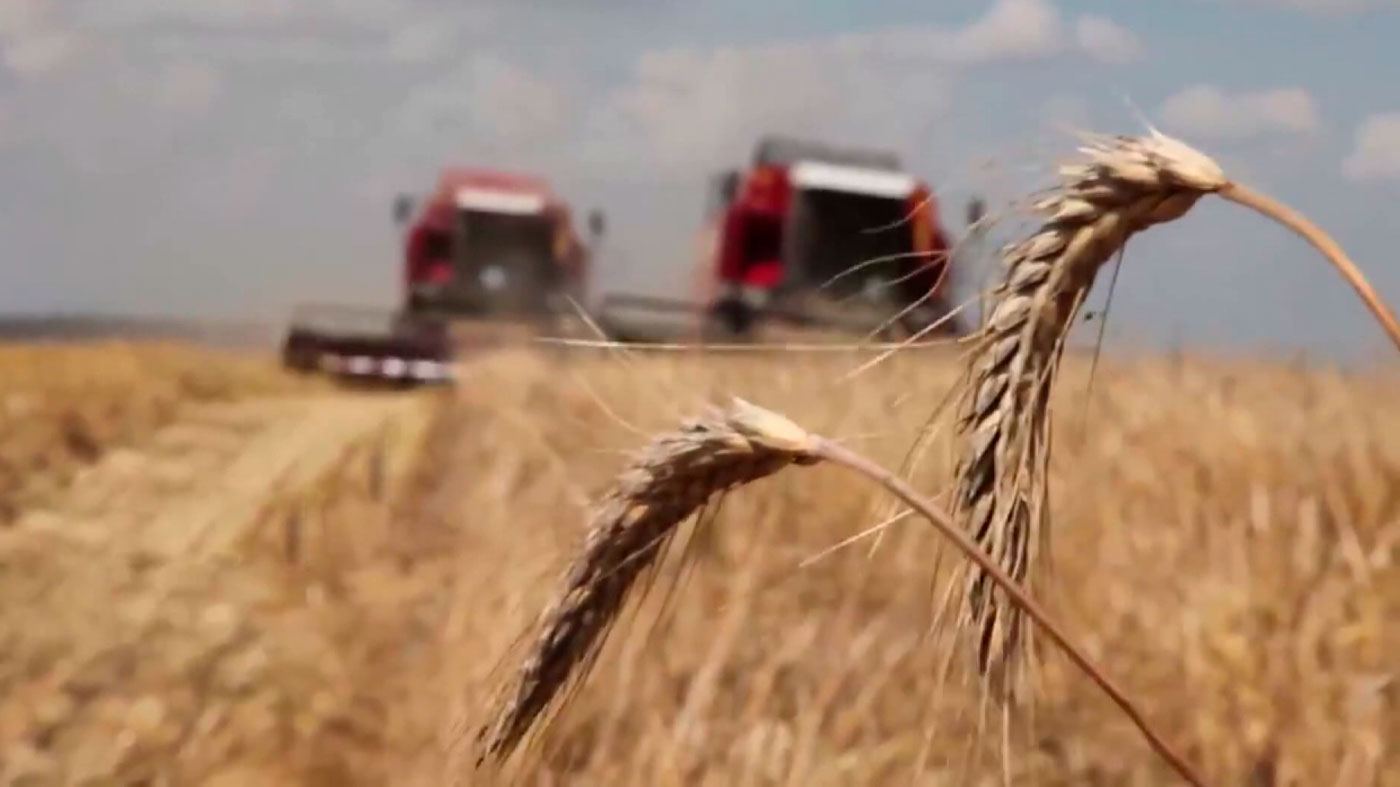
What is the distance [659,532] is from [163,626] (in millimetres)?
2032

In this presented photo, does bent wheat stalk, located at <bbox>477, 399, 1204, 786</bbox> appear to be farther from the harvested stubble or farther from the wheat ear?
the harvested stubble

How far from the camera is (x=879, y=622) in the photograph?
1.81 m

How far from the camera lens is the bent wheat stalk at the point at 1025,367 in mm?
615

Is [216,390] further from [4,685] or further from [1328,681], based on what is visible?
[1328,681]

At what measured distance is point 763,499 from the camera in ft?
7.64

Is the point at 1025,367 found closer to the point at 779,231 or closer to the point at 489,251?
the point at 779,231

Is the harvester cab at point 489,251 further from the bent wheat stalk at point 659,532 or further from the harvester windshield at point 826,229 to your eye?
Answer: the bent wheat stalk at point 659,532

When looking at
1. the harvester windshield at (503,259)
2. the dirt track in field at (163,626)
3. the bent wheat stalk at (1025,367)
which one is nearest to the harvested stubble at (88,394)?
the dirt track in field at (163,626)

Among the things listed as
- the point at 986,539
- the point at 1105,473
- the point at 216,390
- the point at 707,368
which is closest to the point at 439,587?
the point at 707,368

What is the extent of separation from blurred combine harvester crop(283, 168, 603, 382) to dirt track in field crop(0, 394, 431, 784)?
2.17 metres

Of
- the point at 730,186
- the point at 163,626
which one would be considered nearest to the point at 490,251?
the point at 730,186

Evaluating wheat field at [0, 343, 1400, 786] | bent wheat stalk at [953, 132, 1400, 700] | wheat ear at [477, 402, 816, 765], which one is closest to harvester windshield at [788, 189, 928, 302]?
wheat field at [0, 343, 1400, 786]

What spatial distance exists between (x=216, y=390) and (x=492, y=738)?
5.74 metres

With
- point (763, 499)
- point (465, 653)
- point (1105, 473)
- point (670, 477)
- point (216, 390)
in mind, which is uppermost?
point (670, 477)
